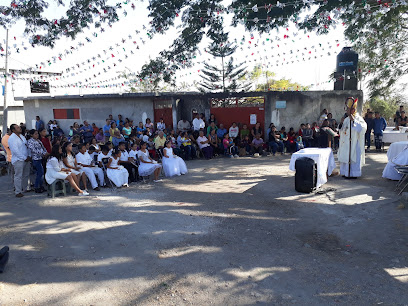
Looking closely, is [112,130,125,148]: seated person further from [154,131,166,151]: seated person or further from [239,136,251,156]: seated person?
[239,136,251,156]: seated person

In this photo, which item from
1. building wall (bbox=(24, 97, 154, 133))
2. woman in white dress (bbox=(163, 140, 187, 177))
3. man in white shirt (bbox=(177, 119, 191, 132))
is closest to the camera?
woman in white dress (bbox=(163, 140, 187, 177))

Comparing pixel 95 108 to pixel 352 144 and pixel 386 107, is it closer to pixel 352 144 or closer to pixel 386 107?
pixel 352 144

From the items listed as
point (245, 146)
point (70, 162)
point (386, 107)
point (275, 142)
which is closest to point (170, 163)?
point (70, 162)

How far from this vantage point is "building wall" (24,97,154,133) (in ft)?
52.9

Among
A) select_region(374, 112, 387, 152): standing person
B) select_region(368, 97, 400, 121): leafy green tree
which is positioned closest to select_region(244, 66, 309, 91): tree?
select_region(368, 97, 400, 121): leafy green tree

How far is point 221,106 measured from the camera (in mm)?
15797

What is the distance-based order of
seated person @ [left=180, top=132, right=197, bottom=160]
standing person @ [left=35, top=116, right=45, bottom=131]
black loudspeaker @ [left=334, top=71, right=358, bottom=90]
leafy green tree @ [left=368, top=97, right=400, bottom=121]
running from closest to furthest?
seated person @ [left=180, top=132, right=197, bottom=160] → black loudspeaker @ [left=334, top=71, right=358, bottom=90] → standing person @ [left=35, top=116, right=45, bottom=131] → leafy green tree @ [left=368, top=97, right=400, bottom=121]

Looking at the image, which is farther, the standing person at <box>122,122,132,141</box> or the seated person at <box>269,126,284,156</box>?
the seated person at <box>269,126,284,156</box>

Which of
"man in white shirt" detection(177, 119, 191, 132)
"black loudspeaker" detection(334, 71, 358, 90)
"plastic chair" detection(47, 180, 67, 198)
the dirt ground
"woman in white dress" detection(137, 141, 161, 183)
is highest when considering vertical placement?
"black loudspeaker" detection(334, 71, 358, 90)

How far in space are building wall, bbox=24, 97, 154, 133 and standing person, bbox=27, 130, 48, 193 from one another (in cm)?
785

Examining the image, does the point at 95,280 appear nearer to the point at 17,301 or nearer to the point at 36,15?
the point at 17,301

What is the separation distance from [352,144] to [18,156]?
8431 millimetres

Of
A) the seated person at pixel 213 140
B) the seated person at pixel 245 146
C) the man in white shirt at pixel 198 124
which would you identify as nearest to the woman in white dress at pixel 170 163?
the seated person at pixel 213 140

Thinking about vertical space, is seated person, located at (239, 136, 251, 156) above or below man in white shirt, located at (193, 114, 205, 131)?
below
